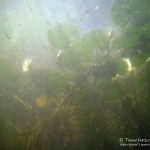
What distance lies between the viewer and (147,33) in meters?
0.86

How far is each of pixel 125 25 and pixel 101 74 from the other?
0.76 feet

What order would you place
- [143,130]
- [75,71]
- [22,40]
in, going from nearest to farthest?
[143,130]
[75,71]
[22,40]

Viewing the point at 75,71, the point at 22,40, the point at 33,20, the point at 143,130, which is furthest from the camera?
the point at 33,20

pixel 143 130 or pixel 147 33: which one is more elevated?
pixel 147 33

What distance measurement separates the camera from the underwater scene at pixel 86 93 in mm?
861

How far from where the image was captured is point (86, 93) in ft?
3.01

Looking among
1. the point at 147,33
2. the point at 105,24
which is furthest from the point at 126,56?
the point at 105,24

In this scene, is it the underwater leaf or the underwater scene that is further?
the underwater leaf

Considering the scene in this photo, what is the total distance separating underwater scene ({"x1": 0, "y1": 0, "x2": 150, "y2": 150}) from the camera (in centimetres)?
86

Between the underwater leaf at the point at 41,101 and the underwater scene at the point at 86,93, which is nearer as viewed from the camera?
→ the underwater scene at the point at 86,93

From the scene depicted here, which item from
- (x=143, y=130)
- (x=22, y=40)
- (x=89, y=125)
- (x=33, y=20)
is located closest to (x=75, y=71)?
(x=89, y=125)

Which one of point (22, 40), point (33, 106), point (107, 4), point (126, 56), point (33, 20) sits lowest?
point (33, 106)

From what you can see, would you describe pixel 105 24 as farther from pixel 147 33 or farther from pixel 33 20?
pixel 147 33

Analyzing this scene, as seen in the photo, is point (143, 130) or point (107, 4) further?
point (107, 4)
